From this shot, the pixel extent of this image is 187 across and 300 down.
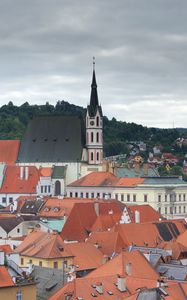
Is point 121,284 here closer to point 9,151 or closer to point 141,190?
point 141,190

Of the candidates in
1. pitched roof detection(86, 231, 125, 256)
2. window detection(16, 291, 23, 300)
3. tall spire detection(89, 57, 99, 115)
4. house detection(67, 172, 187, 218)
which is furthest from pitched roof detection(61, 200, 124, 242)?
tall spire detection(89, 57, 99, 115)

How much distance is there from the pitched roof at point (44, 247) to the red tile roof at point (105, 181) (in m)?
49.9

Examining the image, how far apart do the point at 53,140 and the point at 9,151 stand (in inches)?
303

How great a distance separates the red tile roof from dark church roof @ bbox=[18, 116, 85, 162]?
225 inches

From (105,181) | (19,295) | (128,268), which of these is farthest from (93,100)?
(19,295)

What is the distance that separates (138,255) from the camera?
209 feet

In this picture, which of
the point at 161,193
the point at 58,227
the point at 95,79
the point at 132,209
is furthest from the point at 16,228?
the point at 95,79

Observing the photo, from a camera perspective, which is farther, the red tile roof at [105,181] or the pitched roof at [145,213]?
the red tile roof at [105,181]

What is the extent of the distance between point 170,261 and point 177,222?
23628 millimetres

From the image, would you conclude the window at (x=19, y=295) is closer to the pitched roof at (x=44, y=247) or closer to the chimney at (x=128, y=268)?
the chimney at (x=128, y=268)

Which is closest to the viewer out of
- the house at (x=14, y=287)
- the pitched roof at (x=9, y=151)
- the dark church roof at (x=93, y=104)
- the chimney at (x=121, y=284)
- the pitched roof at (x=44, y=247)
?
the house at (x=14, y=287)

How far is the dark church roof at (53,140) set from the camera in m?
135

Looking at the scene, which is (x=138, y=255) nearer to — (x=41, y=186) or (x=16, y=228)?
(x=16, y=228)

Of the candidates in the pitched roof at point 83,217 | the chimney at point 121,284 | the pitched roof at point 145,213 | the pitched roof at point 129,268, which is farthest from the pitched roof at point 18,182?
the chimney at point 121,284
